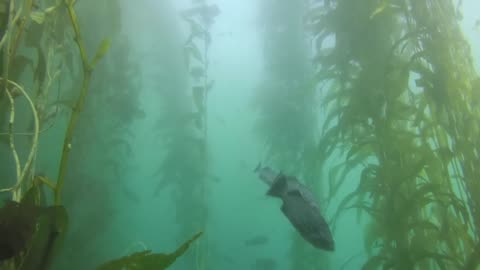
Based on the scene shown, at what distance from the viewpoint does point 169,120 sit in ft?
27.7

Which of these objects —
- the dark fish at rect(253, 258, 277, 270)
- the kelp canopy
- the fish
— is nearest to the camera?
the fish

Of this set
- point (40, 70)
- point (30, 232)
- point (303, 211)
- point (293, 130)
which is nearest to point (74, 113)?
point (30, 232)

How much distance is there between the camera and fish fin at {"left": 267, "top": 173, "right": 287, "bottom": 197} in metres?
2.11

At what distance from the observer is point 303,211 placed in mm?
2068

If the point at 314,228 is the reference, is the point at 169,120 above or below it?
above

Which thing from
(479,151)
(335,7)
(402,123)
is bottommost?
(479,151)

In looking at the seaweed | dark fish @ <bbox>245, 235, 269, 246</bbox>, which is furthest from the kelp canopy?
dark fish @ <bbox>245, 235, 269, 246</bbox>

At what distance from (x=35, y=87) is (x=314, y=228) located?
1.76 m

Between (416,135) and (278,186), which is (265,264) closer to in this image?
(416,135)

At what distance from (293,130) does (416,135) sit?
12.5 ft

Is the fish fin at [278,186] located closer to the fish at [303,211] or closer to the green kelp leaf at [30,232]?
the fish at [303,211]

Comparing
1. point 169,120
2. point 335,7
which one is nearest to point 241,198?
point 169,120

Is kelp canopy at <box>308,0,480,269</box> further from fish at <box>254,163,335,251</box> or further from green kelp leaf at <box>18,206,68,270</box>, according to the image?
green kelp leaf at <box>18,206,68,270</box>

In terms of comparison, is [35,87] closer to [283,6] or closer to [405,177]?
[405,177]
